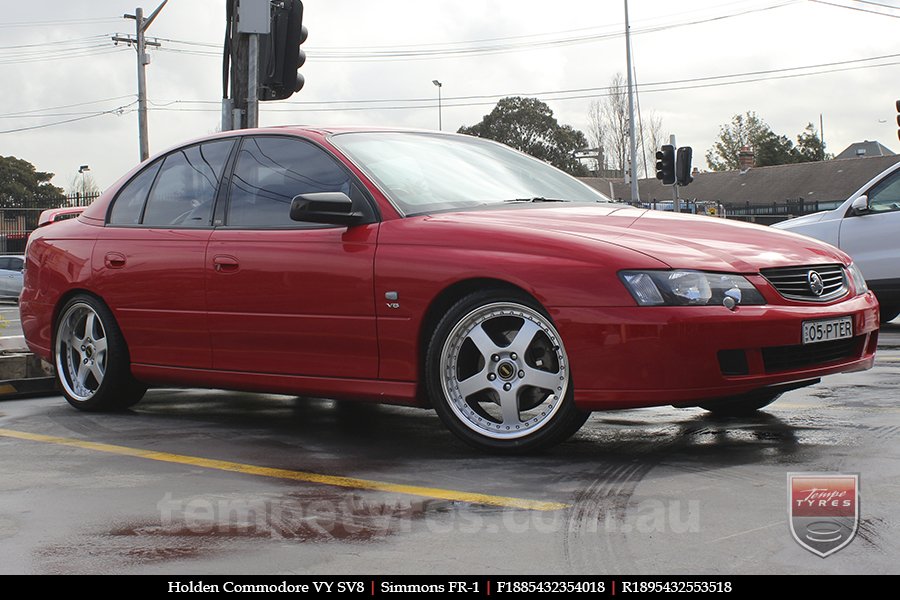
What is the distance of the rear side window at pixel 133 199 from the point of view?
7148 millimetres

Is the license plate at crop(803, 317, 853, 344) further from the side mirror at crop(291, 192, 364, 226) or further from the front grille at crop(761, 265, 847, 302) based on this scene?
the side mirror at crop(291, 192, 364, 226)

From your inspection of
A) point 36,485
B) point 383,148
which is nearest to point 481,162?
point 383,148

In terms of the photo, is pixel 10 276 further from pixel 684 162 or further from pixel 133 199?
pixel 133 199

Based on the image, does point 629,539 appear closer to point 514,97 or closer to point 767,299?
point 767,299

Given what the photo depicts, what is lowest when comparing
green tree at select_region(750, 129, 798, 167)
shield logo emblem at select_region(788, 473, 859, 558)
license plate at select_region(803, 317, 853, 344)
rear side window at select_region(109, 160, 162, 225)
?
→ shield logo emblem at select_region(788, 473, 859, 558)

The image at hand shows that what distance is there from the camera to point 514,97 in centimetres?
8662

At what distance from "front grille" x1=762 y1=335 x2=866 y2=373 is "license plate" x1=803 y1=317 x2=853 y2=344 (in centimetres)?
3

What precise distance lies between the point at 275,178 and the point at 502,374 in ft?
6.11

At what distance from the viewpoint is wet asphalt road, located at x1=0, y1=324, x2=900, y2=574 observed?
3631 mm

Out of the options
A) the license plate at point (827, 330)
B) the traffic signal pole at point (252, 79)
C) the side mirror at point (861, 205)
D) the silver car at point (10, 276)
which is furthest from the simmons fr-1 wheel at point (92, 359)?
the silver car at point (10, 276)

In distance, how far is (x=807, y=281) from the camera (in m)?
5.43

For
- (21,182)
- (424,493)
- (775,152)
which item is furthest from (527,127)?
(424,493)

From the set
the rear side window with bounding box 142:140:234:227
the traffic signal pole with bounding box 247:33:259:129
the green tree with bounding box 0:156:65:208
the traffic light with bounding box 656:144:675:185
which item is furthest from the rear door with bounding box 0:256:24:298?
the green tree with bounding box 0:156:65:208

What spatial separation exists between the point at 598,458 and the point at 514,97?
A: 82774mm
